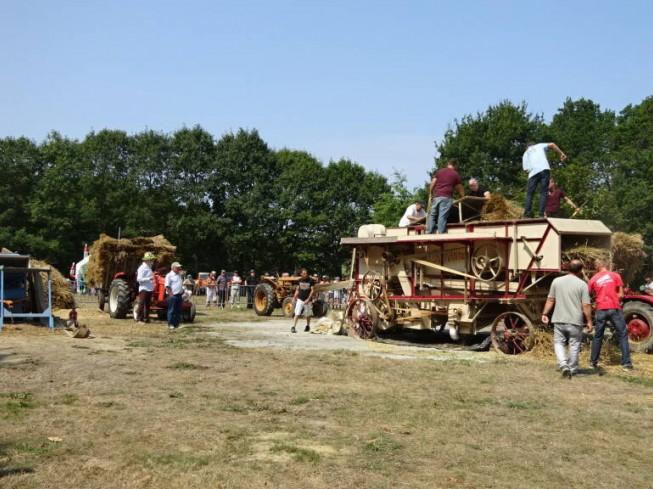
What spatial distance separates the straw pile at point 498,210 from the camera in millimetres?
14180

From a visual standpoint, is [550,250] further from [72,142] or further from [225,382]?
[72,142]

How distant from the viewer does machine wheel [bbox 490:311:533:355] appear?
1263 centimetres

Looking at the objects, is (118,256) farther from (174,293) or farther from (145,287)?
(174,293)

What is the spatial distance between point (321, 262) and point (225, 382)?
143 ft

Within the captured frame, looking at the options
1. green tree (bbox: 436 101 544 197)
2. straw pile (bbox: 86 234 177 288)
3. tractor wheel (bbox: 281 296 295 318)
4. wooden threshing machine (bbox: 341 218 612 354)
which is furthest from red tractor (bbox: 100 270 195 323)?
green tree (bbox: 436 101 544 197)

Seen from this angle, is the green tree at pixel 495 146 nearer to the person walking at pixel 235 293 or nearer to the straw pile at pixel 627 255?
the person walking at pixel 235 293

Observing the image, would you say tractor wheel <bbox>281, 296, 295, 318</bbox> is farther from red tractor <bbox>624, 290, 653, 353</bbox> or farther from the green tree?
the green tree

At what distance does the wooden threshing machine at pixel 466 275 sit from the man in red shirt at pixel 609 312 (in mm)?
1123

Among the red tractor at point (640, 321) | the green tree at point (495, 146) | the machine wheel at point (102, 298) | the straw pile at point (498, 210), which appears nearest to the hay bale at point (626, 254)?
the red tractor at point (640, 321)

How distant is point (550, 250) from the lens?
1227 centimetres

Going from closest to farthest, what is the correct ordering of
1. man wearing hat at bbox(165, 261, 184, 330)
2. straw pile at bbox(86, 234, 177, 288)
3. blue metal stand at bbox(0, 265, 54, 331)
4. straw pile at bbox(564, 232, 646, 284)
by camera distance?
blue metal stand at bbox(0, 265, 54, 331)
straw pile at bbox(564, 232, 646, 284)
man wearing hat at bbox(165, 261, 184, 330)
straw pile at bbox(86, 234, 177, 288)

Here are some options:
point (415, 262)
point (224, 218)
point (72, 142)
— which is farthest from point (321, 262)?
point (415, 262)

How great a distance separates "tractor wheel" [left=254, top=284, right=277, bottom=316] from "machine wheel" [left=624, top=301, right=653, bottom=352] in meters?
13.2

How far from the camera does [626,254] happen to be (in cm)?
1481
